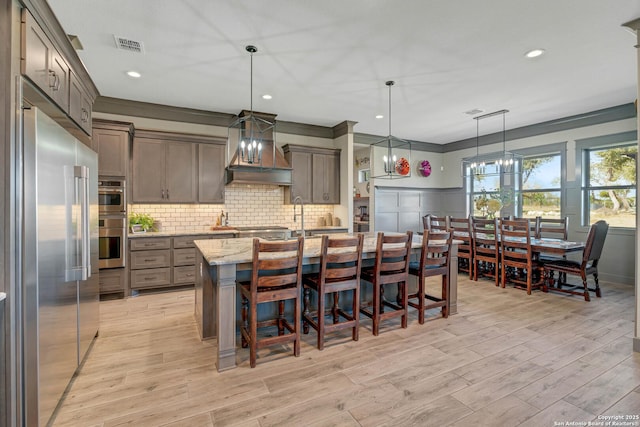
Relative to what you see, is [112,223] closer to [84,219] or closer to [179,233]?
[179,233]

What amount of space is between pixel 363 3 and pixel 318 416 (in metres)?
3.06

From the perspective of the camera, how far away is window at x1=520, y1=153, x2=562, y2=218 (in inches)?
243

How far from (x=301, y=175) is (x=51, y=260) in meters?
4.47

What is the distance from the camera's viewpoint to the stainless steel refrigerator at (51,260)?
1673mm

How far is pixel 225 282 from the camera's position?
2553mm

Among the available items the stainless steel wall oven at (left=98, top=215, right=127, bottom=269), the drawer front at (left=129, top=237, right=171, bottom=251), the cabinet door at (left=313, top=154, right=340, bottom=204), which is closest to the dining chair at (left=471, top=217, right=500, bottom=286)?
the cabinet door at (left=313, top=154, right=340, bottom=204)

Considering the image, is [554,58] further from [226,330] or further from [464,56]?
[226,330]

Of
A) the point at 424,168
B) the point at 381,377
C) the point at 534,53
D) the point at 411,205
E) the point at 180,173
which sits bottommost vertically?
the point at 381,377

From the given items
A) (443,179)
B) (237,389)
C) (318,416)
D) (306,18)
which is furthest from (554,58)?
(443,179)

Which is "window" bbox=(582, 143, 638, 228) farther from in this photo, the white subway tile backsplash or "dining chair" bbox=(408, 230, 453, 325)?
the white subway tile backsplash

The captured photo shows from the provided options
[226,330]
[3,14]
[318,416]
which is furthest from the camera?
[226,330]

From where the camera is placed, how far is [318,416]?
1.99 metres

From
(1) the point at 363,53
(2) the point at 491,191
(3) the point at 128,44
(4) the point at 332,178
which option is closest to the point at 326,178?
(4) the point at 332,178

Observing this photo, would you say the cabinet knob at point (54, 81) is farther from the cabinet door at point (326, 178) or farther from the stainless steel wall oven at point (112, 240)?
the cabinet door at point (326, 178)
